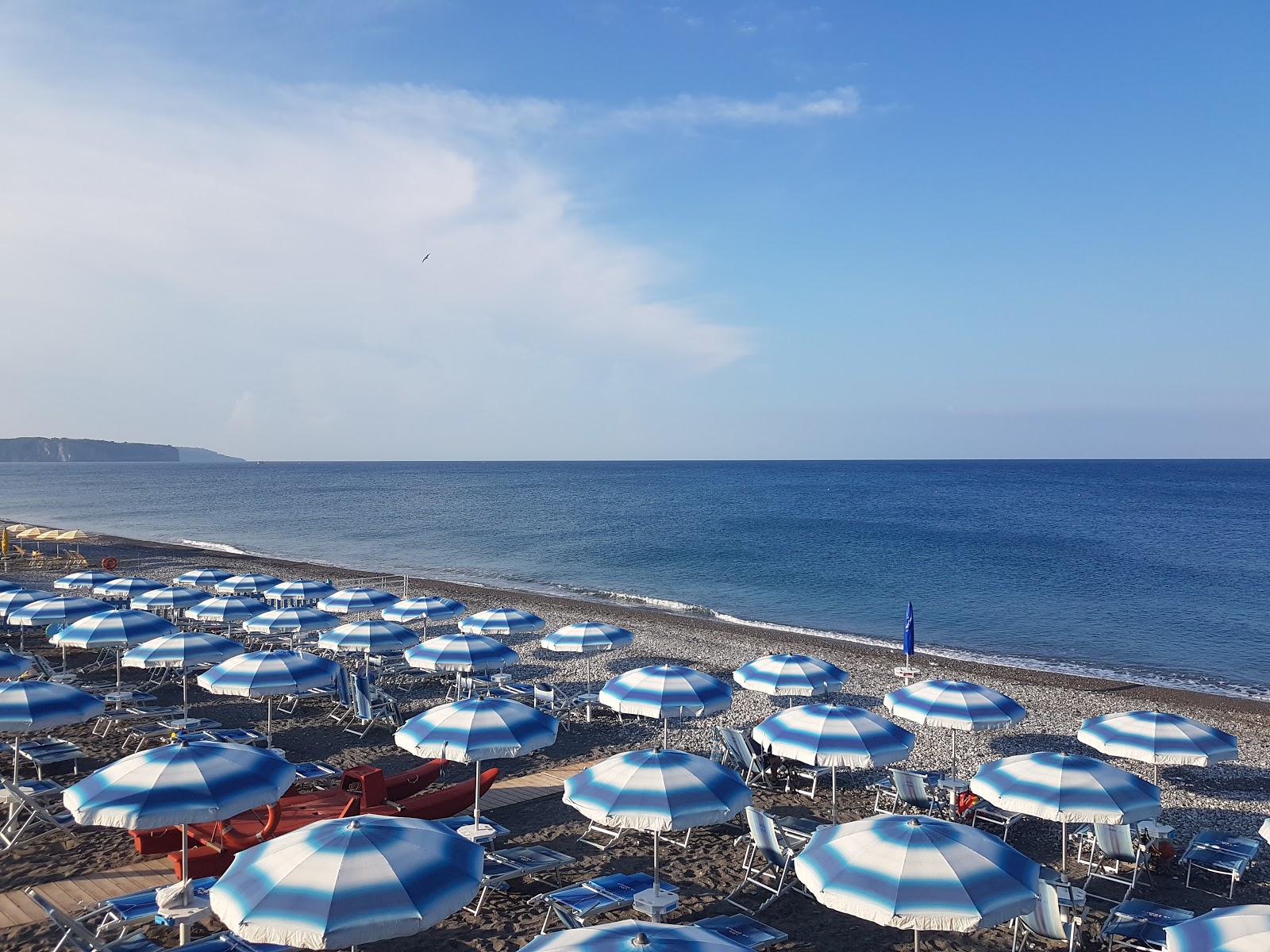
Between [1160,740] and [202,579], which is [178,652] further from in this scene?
[1160,740]

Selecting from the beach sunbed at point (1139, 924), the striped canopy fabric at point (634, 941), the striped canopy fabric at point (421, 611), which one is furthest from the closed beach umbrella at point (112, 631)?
the beach sunbed at point (1139, 924)

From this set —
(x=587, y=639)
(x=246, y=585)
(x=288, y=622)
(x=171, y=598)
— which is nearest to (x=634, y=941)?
(x=587, y=639)

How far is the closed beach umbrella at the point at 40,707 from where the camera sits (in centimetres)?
971

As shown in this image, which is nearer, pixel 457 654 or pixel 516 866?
pixel 516 866

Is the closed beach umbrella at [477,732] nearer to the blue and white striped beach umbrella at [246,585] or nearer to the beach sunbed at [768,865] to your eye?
the beach sunbed at [768,865]

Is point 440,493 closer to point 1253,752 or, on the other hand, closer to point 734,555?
Result: point 734,555

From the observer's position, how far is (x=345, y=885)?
5211mm

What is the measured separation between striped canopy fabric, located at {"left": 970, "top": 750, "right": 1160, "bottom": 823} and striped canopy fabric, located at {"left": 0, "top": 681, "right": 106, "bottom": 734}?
10.4 m

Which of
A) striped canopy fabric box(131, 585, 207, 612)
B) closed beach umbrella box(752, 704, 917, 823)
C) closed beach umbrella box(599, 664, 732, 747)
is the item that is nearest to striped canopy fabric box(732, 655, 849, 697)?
closed beach umbrella box(599, 664, 732, 747)

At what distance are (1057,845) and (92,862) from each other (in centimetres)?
1084

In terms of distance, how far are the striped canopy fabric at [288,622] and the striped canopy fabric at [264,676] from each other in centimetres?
395

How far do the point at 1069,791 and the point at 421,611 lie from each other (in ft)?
42.9

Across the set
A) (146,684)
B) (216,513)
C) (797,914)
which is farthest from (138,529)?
(797,914)

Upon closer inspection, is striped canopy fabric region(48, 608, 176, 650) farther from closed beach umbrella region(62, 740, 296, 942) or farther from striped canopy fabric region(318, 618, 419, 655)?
closed beach umbrella region(62, 740, 296, 942)
